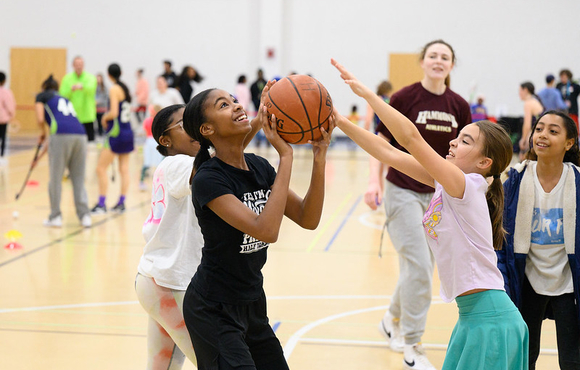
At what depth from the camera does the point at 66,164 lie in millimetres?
8562

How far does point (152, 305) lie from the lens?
10.6ft

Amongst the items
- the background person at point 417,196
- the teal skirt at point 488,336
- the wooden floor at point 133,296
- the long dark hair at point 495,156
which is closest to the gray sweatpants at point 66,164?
the wooden floor at point 133,296

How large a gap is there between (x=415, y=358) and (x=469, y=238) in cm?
182

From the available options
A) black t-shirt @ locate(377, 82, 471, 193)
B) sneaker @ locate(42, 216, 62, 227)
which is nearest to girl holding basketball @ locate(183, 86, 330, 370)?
black t-shirt @ locate(377, 82, 471, 193)

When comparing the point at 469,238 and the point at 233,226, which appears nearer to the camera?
the point at 233,226

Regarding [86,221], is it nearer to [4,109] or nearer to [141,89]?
[4,109]

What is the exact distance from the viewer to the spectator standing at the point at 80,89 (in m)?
10.5

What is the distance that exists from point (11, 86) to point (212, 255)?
881 inches

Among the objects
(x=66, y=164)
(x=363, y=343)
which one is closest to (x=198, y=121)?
(x=363, y=343)

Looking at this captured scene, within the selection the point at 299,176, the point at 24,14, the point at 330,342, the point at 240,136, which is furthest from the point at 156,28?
the point at 240,136

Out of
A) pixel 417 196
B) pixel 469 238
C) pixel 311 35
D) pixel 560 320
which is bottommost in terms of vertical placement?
pixel 560 320

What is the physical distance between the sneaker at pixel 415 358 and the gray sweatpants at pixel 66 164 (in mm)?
5450

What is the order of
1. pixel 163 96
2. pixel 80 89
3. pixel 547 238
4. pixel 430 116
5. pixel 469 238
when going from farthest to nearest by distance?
pixel 163 96 < pixel 80 89 < pixel 430 116 < pixel 547 238 < pixel 469 238

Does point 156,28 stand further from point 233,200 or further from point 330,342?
point 233,200
